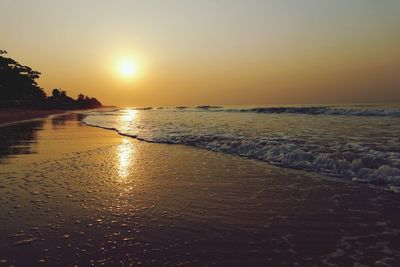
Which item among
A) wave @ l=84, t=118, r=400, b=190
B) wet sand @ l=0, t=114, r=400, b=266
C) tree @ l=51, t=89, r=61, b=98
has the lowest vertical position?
wet sand @ l=0, t=114, r=400, b=266

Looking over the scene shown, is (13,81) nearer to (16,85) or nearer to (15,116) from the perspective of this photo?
(16,85)

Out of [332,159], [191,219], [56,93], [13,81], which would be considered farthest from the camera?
[56,93]

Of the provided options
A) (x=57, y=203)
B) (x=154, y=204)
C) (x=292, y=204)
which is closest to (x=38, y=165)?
(x=57, y=203)

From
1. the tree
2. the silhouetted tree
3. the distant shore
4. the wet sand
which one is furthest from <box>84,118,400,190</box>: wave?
the tree

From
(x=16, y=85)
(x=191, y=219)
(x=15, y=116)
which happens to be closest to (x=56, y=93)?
(x=16, y=85)

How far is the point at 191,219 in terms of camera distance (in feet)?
19.2

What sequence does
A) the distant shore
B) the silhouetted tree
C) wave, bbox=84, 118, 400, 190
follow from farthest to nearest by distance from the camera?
the silhouetted tree, the distant shore, wave, bbox=84, 118, 400, 190

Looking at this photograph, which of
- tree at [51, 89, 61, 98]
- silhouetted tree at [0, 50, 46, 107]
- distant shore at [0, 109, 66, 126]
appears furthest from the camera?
tree at [51, 89, 61, 98]

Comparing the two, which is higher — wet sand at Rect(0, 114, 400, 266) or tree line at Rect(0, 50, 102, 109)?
tree line at Rect(0, 50, 102, 109)

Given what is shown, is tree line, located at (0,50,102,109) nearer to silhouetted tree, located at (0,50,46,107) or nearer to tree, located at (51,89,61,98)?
silhouetted tree, located at (0,50,46,107)

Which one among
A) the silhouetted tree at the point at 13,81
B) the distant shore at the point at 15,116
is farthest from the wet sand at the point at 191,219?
the silhouetted tree at the point at 13,81

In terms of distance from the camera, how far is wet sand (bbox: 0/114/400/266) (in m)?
4.39

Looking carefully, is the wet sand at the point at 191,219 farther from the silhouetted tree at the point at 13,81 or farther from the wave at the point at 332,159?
the silhouetted tree at the point at 13,81

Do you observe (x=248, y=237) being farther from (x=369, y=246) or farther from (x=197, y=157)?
(x=197, y=157)
